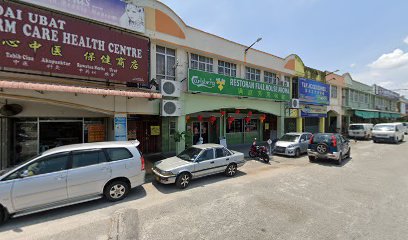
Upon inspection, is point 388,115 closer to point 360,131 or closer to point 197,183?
point 360,131

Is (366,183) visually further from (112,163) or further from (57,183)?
(57,183)

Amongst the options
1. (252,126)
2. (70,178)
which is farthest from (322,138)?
(70,178)

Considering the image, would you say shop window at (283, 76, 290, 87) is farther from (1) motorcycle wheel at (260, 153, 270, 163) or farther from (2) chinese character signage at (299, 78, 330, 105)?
(1) motorcycle wheel at (260, 153, 270, 163)

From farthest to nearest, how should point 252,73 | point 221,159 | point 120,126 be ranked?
point 252,73 < point 120,126 < point 221,159

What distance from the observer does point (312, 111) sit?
20.9 meters

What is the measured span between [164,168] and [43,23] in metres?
7.15

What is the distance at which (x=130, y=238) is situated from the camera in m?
4.11

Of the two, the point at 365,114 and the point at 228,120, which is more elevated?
the point at 365,114

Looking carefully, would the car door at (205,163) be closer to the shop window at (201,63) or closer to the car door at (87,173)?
the car door at (87,173)

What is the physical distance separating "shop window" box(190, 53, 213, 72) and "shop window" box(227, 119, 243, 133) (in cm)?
553

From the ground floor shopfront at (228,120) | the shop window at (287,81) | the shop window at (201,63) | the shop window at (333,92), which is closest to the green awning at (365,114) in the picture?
the shop window at (333,92)

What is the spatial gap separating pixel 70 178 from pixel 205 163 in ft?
14.2

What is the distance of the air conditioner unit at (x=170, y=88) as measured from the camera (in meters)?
10.3

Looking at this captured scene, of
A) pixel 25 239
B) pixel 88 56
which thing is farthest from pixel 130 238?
pixel 88 56
